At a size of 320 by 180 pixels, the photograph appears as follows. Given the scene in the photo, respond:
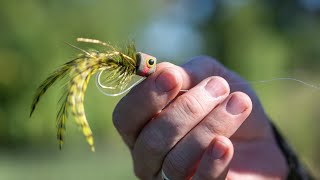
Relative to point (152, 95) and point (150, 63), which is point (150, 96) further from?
point (150, 63)

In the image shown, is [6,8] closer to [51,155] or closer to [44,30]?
[44,30]

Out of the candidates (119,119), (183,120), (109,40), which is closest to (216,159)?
(183,120)

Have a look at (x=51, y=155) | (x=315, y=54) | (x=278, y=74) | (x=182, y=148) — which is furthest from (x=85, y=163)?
(x=315, y=54)

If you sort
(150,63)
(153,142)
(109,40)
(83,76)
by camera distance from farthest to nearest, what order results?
(109,40), (153,142), (150,63), (83,76)

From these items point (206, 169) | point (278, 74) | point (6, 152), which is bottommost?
point (6, 152)

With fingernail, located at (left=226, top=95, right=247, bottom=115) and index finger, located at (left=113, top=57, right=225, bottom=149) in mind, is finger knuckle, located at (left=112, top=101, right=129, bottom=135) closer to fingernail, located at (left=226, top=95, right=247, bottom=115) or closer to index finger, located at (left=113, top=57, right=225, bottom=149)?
index finger, located at (left=113, top=57, right=225, bottom=149)

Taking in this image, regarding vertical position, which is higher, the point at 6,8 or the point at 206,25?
the point at 6,8

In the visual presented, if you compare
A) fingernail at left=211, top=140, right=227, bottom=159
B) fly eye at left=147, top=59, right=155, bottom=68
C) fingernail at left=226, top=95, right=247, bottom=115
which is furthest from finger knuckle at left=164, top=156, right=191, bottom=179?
fly eye at left=147, top=59, right=155, bottom=68

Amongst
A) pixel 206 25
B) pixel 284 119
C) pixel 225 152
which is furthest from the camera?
pixel 206 25
